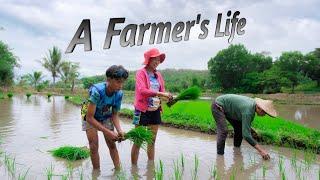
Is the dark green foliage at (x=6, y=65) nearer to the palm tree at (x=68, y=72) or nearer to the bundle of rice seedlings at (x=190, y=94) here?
the palm tree at (x=68, y=72)

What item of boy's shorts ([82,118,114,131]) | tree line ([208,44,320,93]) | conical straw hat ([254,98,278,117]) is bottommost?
boy's shorts ([82,118,114,131])

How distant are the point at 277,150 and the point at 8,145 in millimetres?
4436

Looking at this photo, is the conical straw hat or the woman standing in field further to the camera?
the conical straw hat

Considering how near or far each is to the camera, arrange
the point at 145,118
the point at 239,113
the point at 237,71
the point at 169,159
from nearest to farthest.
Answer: the point at 145,118 < the point at 169,159 < the point at 239,113 < the point at 237,71

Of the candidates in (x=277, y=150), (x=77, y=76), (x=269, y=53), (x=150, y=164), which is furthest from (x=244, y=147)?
(x=269, y=53)

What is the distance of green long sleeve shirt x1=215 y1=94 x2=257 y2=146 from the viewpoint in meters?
6.06

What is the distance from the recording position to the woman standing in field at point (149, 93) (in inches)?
212

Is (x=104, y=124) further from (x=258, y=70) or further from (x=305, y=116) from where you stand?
(x=258, y=70)

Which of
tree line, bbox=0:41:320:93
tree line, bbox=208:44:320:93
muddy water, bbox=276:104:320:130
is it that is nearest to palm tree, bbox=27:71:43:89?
tree line, bbox=0:41:320:93

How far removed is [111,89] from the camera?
4762 millimetres

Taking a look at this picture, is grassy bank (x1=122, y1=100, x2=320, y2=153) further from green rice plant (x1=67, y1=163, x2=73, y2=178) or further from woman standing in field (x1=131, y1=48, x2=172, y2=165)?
green rice plant (x1=67, y1=163, x2=73, y2=178)

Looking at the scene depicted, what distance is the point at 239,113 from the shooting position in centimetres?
649

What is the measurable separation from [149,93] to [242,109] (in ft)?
5.14

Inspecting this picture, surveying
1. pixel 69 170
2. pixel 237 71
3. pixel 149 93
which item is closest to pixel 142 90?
pixel 149 93
